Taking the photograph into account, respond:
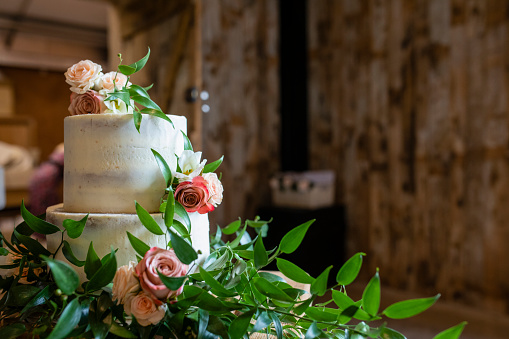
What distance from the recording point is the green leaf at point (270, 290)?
0.63 m

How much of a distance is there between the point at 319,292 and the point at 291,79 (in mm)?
2839

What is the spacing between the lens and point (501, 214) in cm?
243

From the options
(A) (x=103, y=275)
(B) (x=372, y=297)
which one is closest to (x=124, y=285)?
(A) (x=103, y=275)

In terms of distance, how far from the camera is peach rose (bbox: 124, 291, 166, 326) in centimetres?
61

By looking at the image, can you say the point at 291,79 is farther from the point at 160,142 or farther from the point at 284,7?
the point at 160,142

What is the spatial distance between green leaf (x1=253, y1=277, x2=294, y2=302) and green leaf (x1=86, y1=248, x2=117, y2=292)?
0.72 ft

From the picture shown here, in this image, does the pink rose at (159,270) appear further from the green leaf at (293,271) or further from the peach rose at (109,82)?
the peach rose at (109,82)

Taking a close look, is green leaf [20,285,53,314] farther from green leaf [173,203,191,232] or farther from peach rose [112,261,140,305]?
green leaf [173,203,191,232]

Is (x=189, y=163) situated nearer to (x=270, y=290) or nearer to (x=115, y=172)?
(x=115, y=172)

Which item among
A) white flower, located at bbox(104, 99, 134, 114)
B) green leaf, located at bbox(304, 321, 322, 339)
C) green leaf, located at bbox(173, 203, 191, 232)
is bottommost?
green leaf, located at bbox(304, 321, 322, 339)

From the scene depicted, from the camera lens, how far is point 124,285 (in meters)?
0.64

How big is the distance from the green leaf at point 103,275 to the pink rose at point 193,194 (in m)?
0.18

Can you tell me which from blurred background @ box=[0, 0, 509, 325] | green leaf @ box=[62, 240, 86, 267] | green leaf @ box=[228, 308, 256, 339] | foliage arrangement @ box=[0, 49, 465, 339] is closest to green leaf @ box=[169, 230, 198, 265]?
foliage arrangement @ box=[0, 49, 465, 339]

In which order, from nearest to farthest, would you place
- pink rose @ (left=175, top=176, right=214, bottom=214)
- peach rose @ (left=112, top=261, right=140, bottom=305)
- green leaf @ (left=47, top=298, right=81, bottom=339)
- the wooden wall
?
green leaf @ (left=47, top=298, right=81, bottom=339) → peach rose @ (left=112, top=261, right=140, bottom=305) → pink rose @ (left=175, top=176, right=214, bottom=214) → the wooden wall
